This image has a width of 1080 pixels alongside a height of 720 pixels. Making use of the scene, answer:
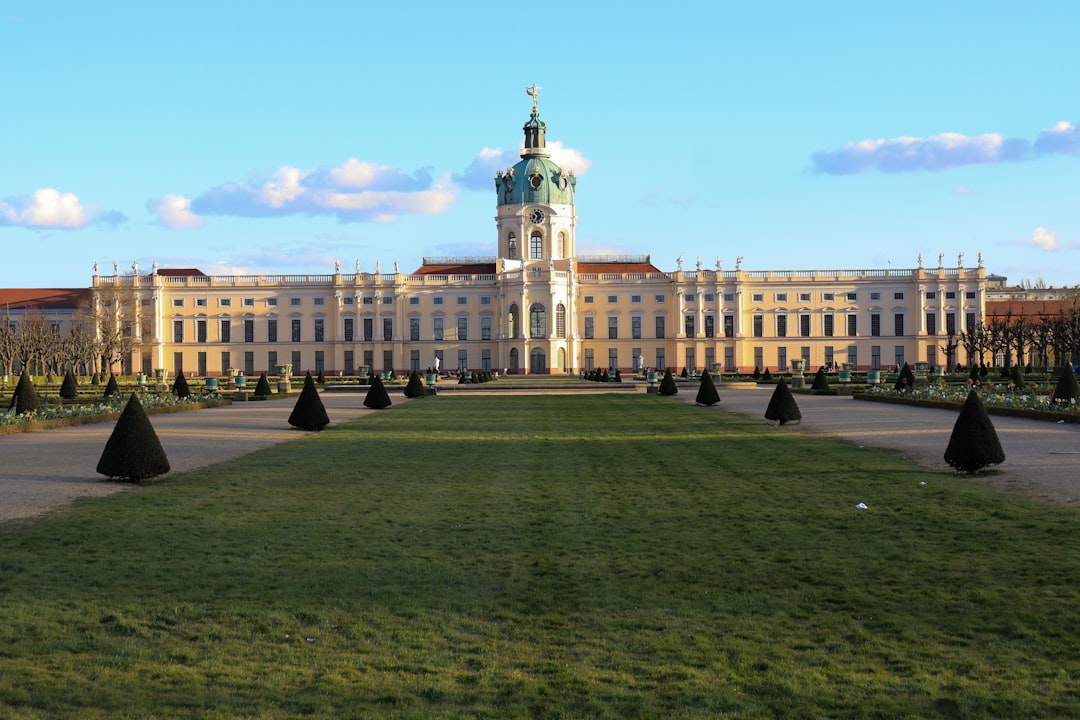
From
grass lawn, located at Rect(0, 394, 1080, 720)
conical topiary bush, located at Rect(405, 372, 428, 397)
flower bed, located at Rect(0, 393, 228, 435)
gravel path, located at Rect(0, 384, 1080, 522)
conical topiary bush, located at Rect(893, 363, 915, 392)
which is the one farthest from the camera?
conical topiary bush, located at Rect(405, 372, 428, 397)

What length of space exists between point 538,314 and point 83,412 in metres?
61.2

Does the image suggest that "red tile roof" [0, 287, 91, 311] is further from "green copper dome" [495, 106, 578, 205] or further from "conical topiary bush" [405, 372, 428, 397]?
"conical topiary bush" [405, 372, 428, 397]

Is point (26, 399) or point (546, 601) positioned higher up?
point (26, 399)

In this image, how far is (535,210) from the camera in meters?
89.0

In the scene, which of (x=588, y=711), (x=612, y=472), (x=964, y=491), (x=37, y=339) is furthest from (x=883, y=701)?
(x=37, y=339)

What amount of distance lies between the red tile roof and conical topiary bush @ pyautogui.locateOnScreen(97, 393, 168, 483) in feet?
269

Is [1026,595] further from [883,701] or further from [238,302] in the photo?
[238,302]

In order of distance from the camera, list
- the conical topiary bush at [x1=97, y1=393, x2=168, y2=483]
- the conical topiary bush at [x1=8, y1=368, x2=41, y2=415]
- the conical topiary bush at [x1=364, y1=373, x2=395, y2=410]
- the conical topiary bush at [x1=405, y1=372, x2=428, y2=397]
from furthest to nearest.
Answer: the conical topiary bush at [x1=405, y1=372, x2=428, y2=397] < the conical topiary bush at [x1=364, y1=373, x2=395, y2=410] < the conical topiary bush at [x1=8, y1=368, x2=41, y2=415] < the conical topiary bush at [x1=97, y1=393, x2=168, y2=483]

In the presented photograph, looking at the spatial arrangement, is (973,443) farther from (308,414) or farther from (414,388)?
(414,388)

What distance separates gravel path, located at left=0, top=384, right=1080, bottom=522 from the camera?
41.4ft

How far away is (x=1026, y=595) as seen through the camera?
7027 millimetres

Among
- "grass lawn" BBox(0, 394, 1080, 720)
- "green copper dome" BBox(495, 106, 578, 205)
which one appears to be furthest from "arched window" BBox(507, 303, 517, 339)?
"grass lawn" BBox(0, 394, 1080, 720)

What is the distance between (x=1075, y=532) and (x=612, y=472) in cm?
625

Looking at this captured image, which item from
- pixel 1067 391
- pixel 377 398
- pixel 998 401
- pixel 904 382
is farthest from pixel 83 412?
pixel 904 382
